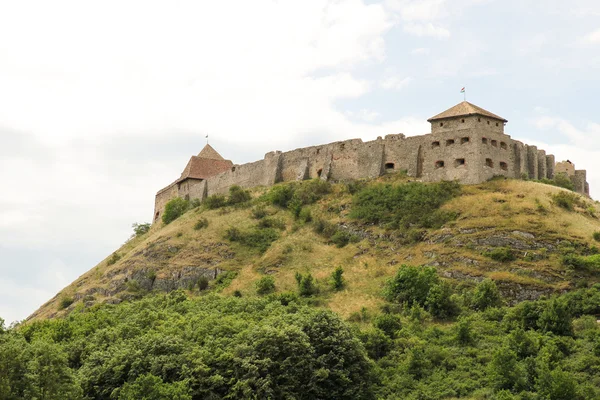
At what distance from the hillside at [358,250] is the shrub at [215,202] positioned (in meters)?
0.47

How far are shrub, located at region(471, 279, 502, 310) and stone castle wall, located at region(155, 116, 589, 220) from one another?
13508 mm

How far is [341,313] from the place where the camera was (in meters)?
54.7

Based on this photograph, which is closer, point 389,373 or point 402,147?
point 389,373

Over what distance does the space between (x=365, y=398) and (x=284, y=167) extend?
37120 millimetres

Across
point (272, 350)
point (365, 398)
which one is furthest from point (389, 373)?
point (272, 350)

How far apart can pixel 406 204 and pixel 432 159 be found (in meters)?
4.75

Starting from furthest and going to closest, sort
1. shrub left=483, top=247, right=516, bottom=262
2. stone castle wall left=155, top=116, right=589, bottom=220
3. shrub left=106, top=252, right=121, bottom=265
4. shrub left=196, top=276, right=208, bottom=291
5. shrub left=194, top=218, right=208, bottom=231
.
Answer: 1. shrub left=106, top=252, right=121, bottom=265
2. shrub left=194, top=218, right=208, bottom=231
3. stone castle wall left=155, top=116, right=589, bottom=220
4. shrub left=196, top=276, right=208, bottom=291
5. shrub left=483, top=247, right=516, bottom=262

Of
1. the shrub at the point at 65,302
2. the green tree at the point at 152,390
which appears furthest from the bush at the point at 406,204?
the green tree at the point at 152,390

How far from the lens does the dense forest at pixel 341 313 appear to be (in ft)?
141

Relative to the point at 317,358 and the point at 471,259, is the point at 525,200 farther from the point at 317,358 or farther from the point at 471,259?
the point at 317,358

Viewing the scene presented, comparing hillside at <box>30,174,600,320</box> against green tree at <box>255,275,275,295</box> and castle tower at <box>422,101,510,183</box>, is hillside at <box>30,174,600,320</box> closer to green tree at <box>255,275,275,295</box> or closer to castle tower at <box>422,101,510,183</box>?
green tree at <box>255,275,275,295</box>

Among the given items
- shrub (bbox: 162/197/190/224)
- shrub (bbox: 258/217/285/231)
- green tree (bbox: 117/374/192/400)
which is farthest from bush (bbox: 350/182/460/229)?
green tree (bbox: 117/374/192/400)

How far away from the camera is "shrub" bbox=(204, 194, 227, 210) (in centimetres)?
7606

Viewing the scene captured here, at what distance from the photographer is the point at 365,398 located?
44.1 metres
